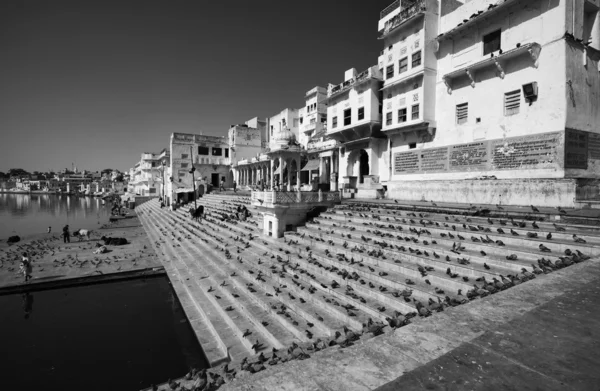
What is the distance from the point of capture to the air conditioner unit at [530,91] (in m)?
12.4

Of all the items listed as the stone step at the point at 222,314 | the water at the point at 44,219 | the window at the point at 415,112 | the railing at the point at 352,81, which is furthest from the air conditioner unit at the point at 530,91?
the water at the point at 44,219

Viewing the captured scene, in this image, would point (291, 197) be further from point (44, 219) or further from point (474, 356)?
point (44, 219)

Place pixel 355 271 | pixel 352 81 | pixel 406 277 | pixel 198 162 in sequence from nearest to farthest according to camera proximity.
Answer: pixel 406 277, pixel 355 271, pixel 352 81, pixel 198 162

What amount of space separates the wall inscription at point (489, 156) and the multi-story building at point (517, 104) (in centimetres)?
4

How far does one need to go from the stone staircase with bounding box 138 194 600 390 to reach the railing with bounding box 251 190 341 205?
1.65 metres

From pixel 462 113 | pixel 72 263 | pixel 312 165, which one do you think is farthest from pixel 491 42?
pixel 72 263

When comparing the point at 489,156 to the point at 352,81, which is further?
the point at 352,81

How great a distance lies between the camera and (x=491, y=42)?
14836mm

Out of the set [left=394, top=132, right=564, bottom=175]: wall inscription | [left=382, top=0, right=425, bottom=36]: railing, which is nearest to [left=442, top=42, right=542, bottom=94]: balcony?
[left=394, top=132, right=564, bottom=175]: wall inscription

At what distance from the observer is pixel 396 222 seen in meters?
10.1

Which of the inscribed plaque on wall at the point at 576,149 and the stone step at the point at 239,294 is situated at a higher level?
the inscribed plaque on wall at the point at 576,149

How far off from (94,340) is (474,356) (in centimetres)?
919

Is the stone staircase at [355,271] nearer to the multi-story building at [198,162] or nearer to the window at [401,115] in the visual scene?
the window at [401,115]

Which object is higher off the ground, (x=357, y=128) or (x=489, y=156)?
(x=357, y=128)
